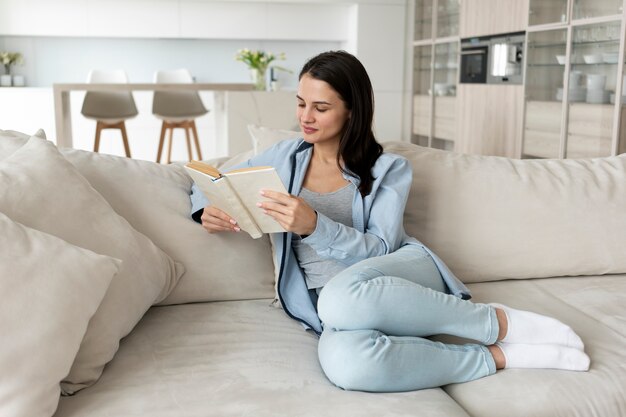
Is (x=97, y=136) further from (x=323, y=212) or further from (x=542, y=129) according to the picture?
(x=323, y=212)

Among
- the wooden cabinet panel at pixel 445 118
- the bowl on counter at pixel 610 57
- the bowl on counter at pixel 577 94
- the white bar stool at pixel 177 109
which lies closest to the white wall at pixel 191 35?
the wooden cabinet panel at pixel 445 118

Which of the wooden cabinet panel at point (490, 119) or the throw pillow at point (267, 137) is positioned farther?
the wooden cabinet panel at point (490, 119)

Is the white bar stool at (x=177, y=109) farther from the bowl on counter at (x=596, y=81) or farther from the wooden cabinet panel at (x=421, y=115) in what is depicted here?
the bowl on counter at (x=596, y=81)

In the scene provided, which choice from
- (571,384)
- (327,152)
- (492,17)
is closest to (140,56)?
(492,17)

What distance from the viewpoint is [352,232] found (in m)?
1.74

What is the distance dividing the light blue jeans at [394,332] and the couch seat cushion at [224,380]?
4cm

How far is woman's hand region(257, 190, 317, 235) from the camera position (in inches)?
63.9

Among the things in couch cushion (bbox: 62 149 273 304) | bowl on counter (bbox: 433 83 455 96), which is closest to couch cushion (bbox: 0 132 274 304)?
couch cushion (bbox: 62 149 273 304)

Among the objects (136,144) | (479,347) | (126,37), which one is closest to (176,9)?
(126,37)

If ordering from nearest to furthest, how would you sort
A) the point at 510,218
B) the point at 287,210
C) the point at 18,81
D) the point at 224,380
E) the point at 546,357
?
the point at 224,380 < the point at 546,357 < the point at 287,210 < the point at 510,218 < the point at 18,81

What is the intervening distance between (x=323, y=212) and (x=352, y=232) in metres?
0.17

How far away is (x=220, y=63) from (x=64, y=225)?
653 centimetres

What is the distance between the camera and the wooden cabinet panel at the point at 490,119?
16.7 ft

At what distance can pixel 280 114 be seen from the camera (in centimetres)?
540
